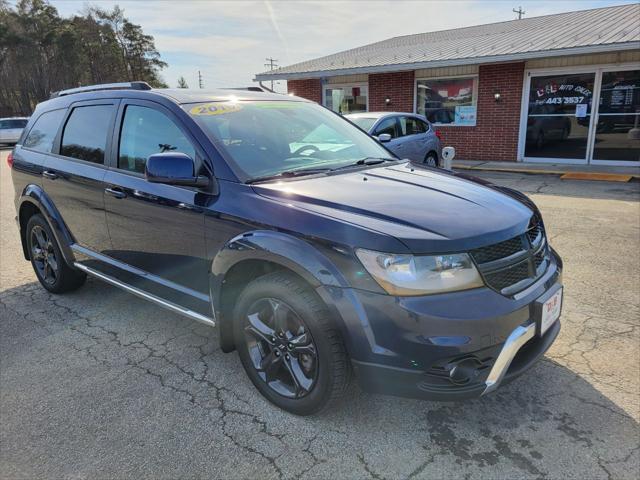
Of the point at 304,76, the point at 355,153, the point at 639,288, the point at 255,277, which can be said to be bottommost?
the point at 639,288

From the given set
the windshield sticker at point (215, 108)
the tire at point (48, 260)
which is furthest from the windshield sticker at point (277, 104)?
the tire at point (48, 260)

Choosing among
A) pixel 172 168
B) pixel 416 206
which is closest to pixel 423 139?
pixel 416 206

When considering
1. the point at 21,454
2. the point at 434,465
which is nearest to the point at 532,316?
the point at 434,465

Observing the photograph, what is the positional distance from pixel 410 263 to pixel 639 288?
333 centimetres

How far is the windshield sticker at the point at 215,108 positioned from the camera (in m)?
3.04

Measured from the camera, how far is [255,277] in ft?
8.93

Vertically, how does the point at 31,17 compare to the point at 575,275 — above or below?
above

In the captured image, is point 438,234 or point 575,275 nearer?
point 438,234

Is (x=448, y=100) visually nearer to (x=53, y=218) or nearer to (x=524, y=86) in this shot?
(x=524, y=86)

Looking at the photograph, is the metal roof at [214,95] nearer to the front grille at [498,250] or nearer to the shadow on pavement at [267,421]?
the shadow on pavement at [267,421]

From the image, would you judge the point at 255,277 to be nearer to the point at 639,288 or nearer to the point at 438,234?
the point at 438,234

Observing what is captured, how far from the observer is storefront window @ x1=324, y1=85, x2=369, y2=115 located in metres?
16.3

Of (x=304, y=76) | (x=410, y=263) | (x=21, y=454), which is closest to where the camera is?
(x=410, y=263)

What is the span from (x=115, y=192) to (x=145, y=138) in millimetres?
444
